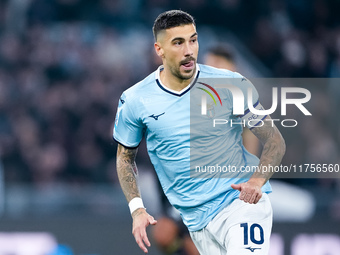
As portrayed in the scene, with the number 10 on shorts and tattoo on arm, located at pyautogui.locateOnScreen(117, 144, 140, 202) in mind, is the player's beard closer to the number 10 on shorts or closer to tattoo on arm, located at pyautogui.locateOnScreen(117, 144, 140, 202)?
tattoo on arm, located at pyautogui.locateOnScreen(117, 144, 140, 202)

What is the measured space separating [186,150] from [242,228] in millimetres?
588

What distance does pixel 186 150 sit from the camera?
409cm

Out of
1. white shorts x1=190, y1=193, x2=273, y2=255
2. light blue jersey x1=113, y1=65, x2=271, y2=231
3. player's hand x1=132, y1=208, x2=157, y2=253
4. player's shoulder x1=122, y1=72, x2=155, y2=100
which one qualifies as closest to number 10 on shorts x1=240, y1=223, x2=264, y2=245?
white shorts x1=190, y1=193, x2=273, y2=255

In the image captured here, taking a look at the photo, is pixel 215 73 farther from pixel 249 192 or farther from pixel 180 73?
pixel 249 192

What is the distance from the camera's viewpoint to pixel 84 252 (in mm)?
6801

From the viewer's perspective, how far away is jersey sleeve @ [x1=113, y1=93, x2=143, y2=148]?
4188 millimetres

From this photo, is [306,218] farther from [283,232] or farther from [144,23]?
[144,23]

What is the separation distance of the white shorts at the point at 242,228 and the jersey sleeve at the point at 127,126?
2.36 ft

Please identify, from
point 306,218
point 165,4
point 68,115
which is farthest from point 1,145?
point 306,218

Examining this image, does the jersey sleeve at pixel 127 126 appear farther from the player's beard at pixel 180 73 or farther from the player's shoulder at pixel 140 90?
the player's beard at pixel 180 73

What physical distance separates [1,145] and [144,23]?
2.72m

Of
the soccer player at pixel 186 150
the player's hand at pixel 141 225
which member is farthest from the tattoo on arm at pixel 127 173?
the player's hand at pixel 141 225

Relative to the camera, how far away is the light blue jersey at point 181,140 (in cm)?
408

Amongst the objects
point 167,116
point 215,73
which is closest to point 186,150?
point 167,116
